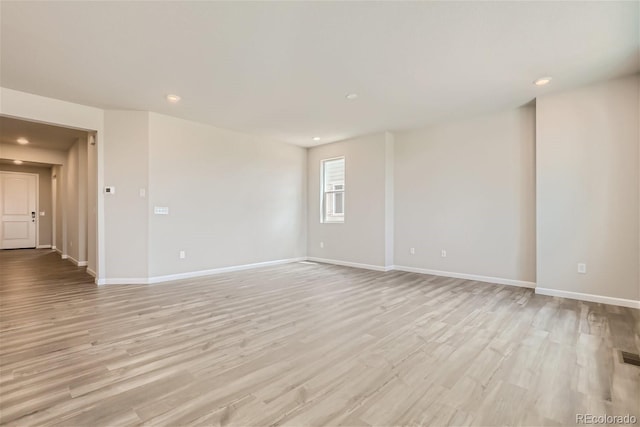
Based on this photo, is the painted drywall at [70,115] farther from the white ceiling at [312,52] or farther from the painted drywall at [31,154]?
the painted drywall at [31,154]

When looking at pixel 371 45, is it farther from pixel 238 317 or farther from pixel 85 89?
pixel 85 89

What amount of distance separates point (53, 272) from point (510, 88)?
7.94 m

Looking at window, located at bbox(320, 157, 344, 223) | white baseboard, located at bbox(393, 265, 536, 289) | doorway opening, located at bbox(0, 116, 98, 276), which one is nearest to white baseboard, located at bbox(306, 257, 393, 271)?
white baseboard, located at bbox(393, 265, 536, 289)

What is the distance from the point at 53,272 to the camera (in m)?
5.48

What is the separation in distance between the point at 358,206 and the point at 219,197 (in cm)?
273

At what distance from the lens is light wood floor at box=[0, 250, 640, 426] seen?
1614 mm

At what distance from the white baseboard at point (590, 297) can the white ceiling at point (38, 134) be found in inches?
306

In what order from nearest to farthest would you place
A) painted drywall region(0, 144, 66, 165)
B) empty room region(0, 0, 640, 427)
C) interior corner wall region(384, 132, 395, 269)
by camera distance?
1. empty room region(0, 0, 640, 427)
2. interior corner wall region(384, 132, 395, 269)
3. painted drywall region(0, 144, 66, 165)

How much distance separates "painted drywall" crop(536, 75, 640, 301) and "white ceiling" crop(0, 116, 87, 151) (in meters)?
7.47

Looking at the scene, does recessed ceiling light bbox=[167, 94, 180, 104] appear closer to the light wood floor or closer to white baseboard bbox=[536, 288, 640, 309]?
the light wood floor

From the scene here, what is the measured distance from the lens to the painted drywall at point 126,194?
459 cm

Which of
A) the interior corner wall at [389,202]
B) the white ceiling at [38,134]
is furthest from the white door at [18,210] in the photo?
the interior corner wall at [389,202]

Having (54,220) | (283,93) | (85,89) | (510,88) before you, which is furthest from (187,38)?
(54,220)

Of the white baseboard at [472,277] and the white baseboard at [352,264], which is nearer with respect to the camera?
the white baseboard at [472,277]
